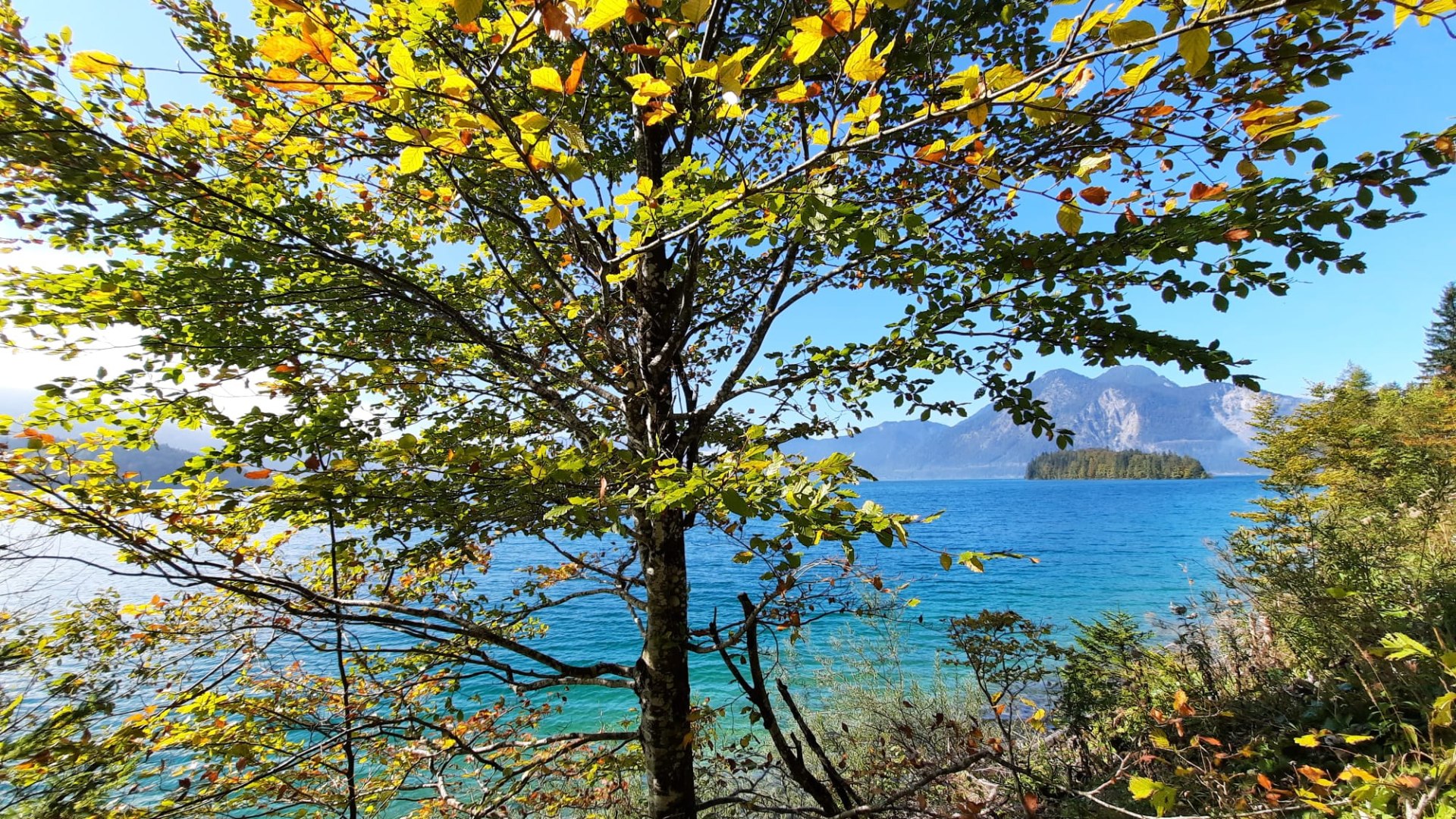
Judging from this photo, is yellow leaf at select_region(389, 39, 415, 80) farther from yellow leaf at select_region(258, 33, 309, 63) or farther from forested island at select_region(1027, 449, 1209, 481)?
forested island at select_region(1027, 449, 1209, 481)

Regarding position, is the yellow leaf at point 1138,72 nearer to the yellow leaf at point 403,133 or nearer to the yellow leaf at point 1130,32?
the yellow leaf at point 1130,32

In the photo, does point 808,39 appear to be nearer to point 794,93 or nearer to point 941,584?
point 794,93

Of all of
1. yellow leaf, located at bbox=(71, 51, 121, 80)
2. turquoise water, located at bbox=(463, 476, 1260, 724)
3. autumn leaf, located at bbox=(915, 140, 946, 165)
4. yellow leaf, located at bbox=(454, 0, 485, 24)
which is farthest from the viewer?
turquoise water, located at bbox=(463, 476, 1260, 724)

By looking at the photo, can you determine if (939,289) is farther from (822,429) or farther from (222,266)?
Answer: (222,266)

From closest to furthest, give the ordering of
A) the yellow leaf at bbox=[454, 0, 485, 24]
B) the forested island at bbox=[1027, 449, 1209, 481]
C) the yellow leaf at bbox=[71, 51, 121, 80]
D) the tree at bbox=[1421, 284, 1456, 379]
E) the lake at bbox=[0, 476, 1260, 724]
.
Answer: the yellow leaf at bbox=[454, 0, 485, 24] → the yellow leaf at bbox=[71, 51, 121, 80] → the lake at bbox=[0, 476, 1260, 724] → the tree at bbox=[1421, 284, 1456, 379] → the forested island at bbox=[1027, 449, 1209, 481]

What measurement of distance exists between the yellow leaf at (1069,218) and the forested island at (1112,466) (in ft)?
500

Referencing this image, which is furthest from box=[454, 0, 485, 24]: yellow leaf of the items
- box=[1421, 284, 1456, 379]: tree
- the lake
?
box=[1421, 284, 1456, 379]: tree

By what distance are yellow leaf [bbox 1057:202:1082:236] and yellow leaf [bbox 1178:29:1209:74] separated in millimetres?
318

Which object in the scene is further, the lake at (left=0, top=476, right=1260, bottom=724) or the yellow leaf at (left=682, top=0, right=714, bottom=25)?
the lake at (left=0, top=476, right=1260, bottom=724)

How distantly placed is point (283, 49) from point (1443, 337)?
74.3 metres

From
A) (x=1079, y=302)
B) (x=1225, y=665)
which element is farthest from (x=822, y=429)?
(x=1225, y=665)

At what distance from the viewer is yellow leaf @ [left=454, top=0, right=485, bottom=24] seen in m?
1.01

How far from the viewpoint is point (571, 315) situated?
8.92 feet

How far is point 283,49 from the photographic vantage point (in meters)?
1.14
